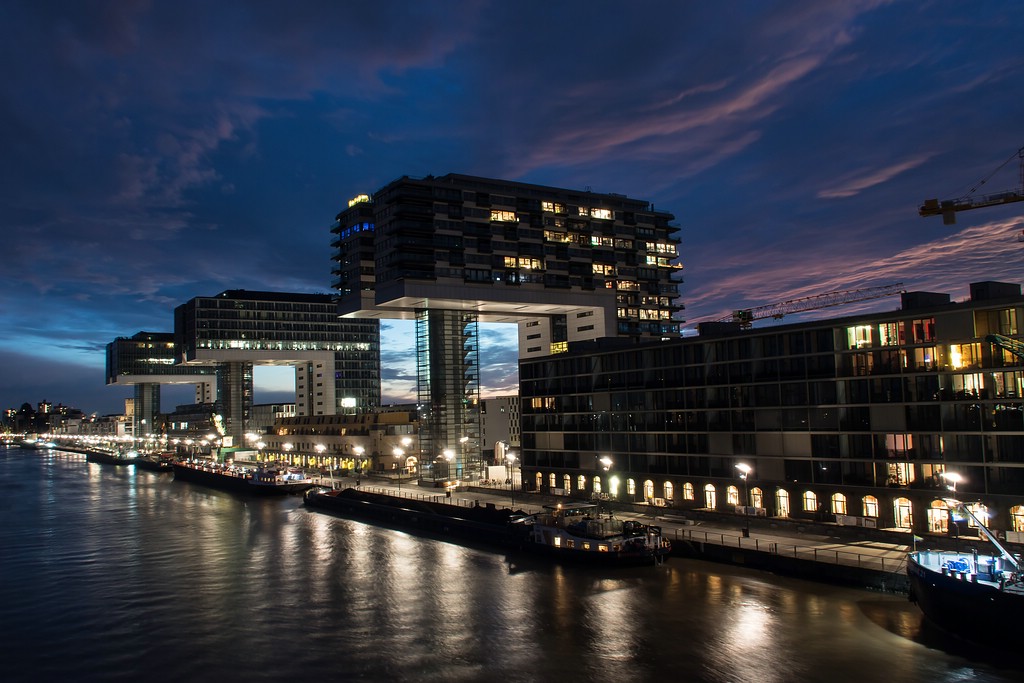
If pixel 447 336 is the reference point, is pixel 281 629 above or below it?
below

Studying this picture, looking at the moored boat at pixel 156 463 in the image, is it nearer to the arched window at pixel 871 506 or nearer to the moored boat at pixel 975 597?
the arched window at pixel 871 506

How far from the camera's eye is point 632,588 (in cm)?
4966

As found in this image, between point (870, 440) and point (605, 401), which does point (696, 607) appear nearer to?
point (870, 440)

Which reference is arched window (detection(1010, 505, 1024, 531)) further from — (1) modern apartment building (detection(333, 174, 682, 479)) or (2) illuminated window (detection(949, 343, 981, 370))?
(1) modern apartment building (detection(333, 174, 682, 479))

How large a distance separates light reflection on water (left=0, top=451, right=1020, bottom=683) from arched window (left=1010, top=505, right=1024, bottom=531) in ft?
38.1

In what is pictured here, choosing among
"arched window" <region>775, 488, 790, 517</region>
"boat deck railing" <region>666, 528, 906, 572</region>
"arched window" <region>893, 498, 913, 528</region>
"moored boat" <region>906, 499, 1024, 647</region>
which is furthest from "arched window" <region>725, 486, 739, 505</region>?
"moored boat" <region>906, 499, 1024, 647</region>

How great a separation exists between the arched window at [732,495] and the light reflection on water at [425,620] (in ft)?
39.1

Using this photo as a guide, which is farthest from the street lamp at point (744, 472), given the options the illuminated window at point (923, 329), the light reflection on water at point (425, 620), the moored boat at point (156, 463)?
the moored boat at point (156, 463)

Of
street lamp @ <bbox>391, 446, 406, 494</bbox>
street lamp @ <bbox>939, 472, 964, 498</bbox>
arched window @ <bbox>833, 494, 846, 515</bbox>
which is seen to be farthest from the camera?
street lamp @ <bbox>391, 446, 406, 494</bbox>

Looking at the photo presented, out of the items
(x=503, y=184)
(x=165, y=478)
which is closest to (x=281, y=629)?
(x=503, y=184)

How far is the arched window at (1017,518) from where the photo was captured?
47531 millimetres

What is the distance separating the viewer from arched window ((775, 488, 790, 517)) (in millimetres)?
60438

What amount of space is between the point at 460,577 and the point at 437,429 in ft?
170

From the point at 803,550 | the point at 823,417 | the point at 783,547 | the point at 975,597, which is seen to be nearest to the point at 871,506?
the point at 823,417
